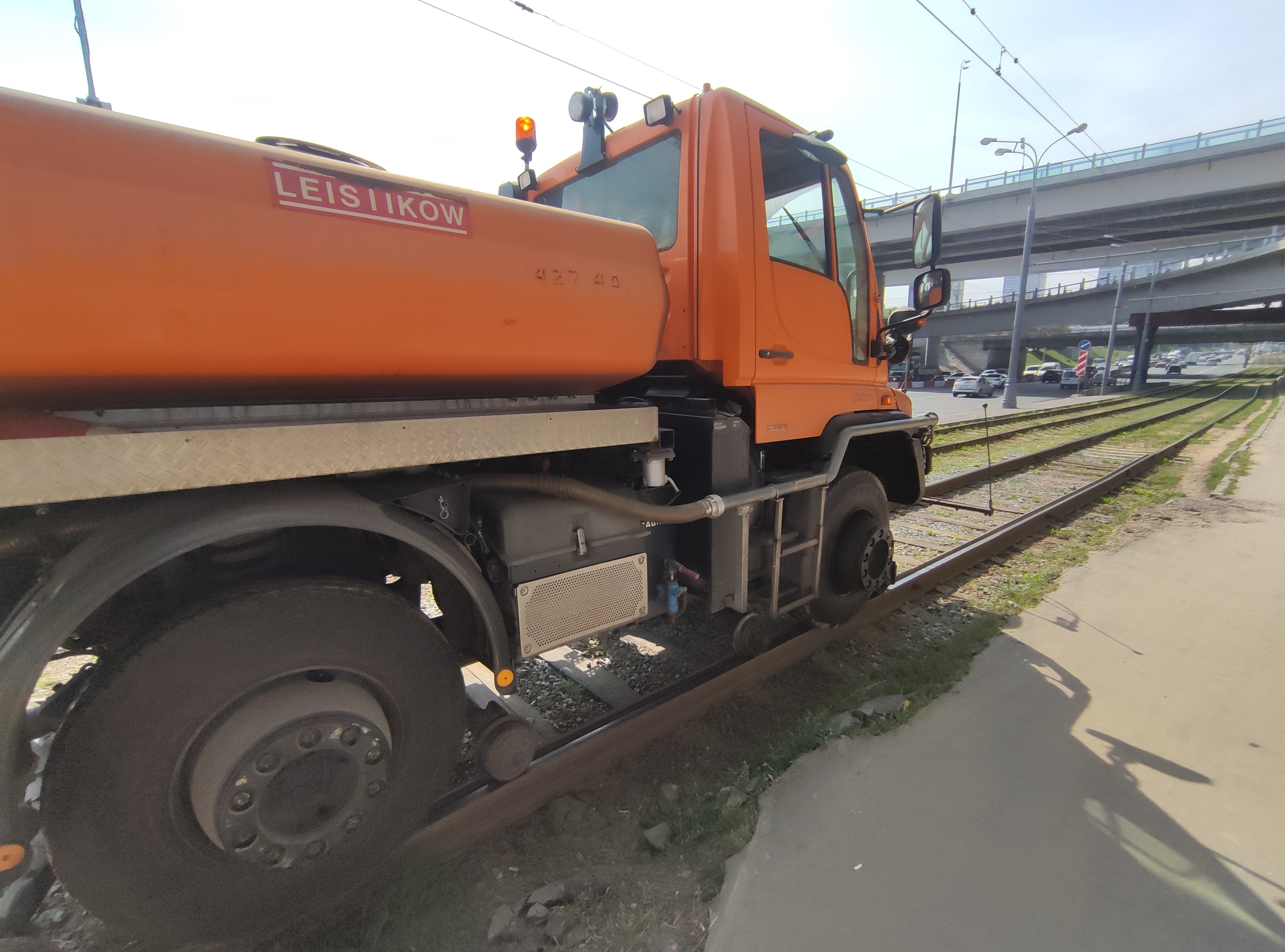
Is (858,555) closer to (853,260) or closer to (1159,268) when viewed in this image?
(853,260)

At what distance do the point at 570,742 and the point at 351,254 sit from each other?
7.25ft

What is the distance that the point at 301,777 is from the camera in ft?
5.82

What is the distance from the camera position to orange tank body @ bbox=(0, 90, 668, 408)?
123cm

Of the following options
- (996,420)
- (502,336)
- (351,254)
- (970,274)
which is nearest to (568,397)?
(502,336)

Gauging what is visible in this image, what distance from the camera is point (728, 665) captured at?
3.43m

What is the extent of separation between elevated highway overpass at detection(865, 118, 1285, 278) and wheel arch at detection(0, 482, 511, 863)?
24547mm

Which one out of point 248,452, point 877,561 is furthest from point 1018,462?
point 248,452

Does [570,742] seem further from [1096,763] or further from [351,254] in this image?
[1096,763]

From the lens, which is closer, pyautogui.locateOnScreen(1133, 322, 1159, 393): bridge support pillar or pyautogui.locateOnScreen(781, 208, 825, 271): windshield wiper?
pyautogui.locateOnScreen(781, 208, 825, 271): windshield wiper

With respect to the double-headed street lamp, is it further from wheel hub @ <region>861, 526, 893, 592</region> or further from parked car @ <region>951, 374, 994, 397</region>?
wheel hub @ <region>861, 526, 893, 592</region>

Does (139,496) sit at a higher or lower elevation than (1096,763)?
higher

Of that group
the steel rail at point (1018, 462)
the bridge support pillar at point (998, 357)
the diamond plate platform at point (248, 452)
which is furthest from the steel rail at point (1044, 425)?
the bridge support pillar at point (998, 357)

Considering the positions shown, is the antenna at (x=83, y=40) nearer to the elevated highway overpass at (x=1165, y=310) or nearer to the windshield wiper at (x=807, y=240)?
the windshield wiper at (x=807, y=240)

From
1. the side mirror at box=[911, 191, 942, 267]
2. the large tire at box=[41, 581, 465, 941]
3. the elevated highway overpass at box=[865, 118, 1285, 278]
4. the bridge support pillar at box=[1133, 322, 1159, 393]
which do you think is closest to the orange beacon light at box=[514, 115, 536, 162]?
the side mirror at box=[911, 191, 942, 267]
